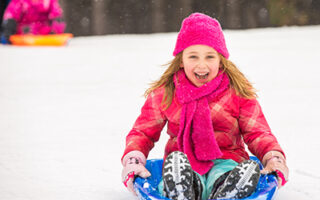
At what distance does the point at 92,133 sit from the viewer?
2461 mm

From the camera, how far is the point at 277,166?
1.37m

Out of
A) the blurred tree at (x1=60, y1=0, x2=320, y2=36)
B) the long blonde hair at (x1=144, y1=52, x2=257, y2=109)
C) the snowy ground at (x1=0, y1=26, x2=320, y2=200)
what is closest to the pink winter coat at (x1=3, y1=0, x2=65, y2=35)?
the snowy ground at (x1=0, y1=26, x2=320, y2=200)

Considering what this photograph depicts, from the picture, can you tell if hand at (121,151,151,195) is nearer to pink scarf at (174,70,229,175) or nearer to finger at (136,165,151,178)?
finger at (136,165,151,178)

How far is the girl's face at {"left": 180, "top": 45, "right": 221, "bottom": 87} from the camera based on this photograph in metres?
1.50

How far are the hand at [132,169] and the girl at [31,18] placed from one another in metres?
5.14

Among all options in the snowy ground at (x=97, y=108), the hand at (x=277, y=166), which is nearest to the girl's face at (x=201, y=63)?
the hand at (x=277, y=166)

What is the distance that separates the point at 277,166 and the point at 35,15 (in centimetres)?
Result: 548

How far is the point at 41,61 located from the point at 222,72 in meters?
3.96

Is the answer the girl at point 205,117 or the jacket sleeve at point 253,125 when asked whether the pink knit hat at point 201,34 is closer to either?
the girl at point 205,117

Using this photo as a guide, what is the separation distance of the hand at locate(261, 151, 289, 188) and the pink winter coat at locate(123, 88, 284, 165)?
Result: 0.15ft

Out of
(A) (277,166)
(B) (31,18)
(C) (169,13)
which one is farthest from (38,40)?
(A) (277,166)

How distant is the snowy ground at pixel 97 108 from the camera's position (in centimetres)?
175

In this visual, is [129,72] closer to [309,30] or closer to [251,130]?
[251,130]

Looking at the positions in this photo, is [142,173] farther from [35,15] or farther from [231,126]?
[35,15]
